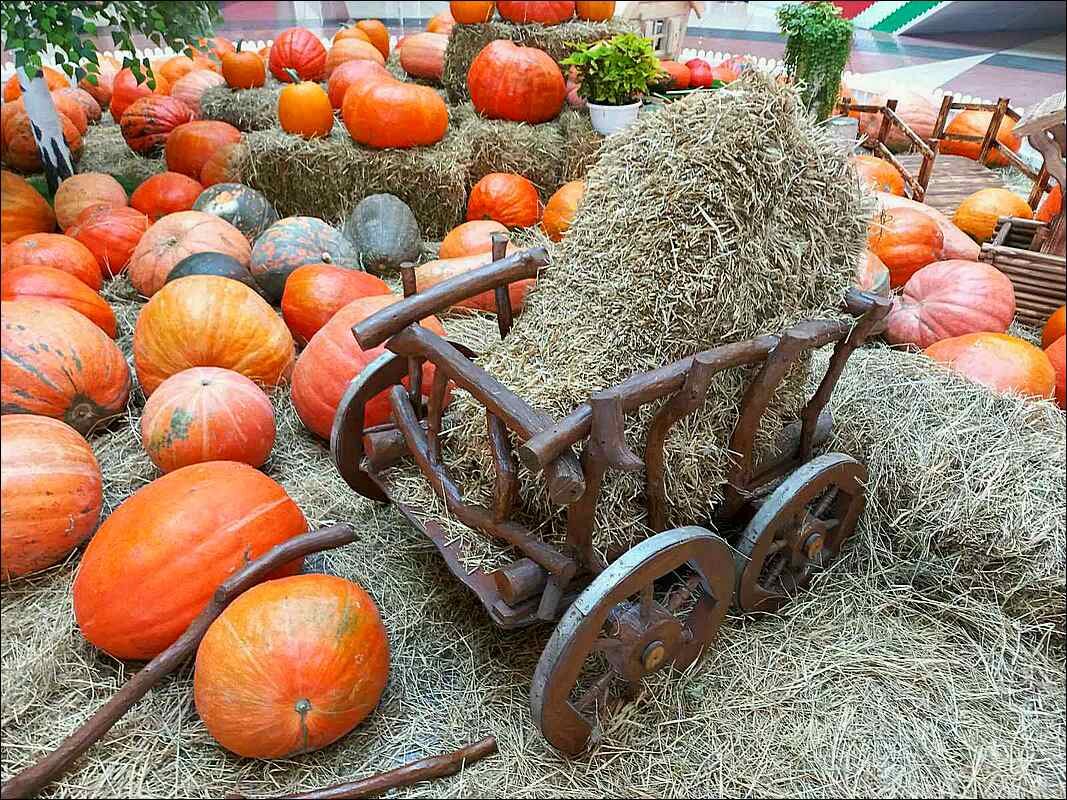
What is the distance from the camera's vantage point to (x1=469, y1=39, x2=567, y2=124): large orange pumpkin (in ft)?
15.4

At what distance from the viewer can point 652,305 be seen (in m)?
1.97

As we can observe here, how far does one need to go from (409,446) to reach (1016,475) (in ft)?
6.47

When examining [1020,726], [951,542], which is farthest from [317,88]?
[1020,726]

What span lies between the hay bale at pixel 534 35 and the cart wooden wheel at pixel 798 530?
372 centimetres

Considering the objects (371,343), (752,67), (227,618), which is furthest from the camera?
(752,67)

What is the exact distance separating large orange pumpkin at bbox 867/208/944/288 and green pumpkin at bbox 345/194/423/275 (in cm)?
251

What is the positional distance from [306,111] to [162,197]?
106cm

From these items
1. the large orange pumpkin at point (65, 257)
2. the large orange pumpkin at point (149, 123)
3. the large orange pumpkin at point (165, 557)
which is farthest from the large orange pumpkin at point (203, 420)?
the large orange pumpkin at point (149, 123)

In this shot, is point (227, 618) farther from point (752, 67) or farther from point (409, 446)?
point (752, 67)

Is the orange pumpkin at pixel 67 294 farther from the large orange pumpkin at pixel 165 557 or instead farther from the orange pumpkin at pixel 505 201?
the orange pumpkin at pixel 505 201

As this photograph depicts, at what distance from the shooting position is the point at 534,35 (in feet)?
16.0

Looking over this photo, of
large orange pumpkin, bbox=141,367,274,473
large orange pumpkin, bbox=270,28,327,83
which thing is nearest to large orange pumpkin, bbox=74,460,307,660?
large orange pumpkin, bbox=141,367,274,473

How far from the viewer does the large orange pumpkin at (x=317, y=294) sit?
319 cm

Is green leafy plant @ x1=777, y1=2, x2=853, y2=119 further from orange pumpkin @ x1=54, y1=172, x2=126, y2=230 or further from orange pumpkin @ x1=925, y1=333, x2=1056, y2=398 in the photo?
orange pumpkin @ x1=54, y1=172, x2=126, y2=230
